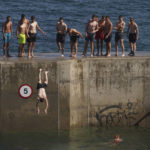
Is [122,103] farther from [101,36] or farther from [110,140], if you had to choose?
[101,36]

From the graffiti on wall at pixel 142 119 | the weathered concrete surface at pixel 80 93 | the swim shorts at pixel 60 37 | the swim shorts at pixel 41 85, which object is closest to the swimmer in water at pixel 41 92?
the swim shorts at pixel 41 85

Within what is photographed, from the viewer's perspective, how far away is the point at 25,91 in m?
25.3

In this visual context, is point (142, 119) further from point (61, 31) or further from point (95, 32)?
point (61, 31)

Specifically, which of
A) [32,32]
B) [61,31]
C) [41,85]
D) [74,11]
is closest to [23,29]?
[32,32]

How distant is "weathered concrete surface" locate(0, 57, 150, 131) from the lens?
25.3 metres

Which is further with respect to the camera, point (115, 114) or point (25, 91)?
point (115, 114)

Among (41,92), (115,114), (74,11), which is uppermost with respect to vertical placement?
(74,11)

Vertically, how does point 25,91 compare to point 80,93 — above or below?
above

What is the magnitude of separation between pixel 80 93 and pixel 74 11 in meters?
44.8

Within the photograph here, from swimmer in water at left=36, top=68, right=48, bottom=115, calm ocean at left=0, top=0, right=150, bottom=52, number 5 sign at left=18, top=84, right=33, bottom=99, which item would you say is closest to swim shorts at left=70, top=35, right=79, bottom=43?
swimmer in water at left=36, top=68, right=48, bottom=115

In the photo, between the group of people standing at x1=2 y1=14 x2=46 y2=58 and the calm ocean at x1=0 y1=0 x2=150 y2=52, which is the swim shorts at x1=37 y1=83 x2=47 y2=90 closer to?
the group of people standing at x1=2 y1=14 x2=46 y2=58

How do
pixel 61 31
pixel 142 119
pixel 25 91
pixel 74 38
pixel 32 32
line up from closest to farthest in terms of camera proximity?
1. pixel 25 91
2. pixel 32 32
3. pixel 74 38
4. pixel 142 119
5. pixel 61 31

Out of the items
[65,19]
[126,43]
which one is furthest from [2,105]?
[65,19]

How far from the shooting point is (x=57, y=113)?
84.9 ft
